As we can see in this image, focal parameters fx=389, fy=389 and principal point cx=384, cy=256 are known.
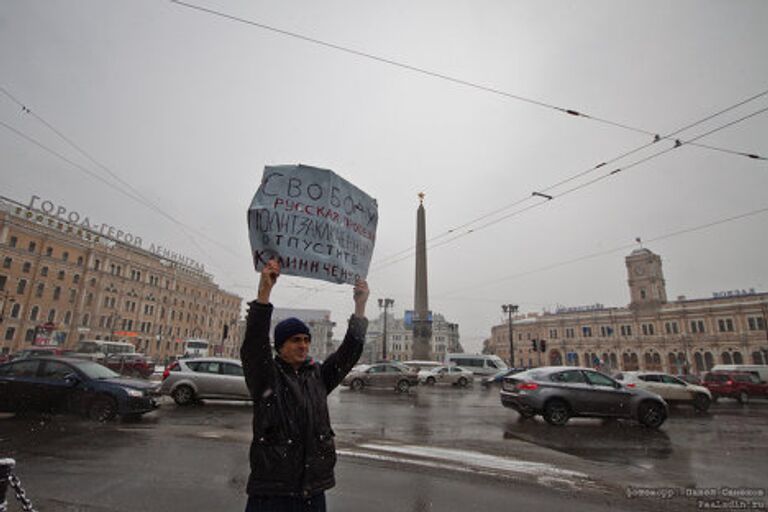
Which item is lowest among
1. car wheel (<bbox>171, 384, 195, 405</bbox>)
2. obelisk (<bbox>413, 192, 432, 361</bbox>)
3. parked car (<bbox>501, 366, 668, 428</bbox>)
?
car wheel (<bbox>171, 384, 195, 405</bbox>)

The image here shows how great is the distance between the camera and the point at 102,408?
357 inches

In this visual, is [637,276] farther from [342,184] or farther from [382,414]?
[342,184]

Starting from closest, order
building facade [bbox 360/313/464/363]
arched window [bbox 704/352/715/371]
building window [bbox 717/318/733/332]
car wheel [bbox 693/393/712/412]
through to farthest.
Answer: car wheel [bbox 693/393/712/412]
building window [bbox 717/318/733/332]
arched window [bbox 704/352/715/371]
building facade [bbox 360/313/464/363]

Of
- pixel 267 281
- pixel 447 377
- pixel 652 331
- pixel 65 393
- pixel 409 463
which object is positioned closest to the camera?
pixel 267 281

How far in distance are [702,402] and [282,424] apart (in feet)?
64.1

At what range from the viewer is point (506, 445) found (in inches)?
308

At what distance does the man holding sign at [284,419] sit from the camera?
2.05 meters

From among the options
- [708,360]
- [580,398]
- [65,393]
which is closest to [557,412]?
[580,398]

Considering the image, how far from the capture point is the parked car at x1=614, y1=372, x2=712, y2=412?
614 inches

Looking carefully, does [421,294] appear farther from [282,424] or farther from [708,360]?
[708,360]

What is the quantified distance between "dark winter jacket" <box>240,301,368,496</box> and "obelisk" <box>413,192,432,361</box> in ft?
95.0

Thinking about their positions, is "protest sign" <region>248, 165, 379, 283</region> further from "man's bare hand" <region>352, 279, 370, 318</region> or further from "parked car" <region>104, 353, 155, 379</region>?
"parked car" <region>104, 353, 155, 379</region>

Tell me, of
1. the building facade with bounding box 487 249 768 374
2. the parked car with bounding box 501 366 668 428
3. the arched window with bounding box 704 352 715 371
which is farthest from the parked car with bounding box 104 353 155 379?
the arched window with bounding box 704 352 715 371

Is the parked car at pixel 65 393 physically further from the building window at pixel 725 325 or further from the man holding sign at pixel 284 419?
the building window at pixel 725 325
